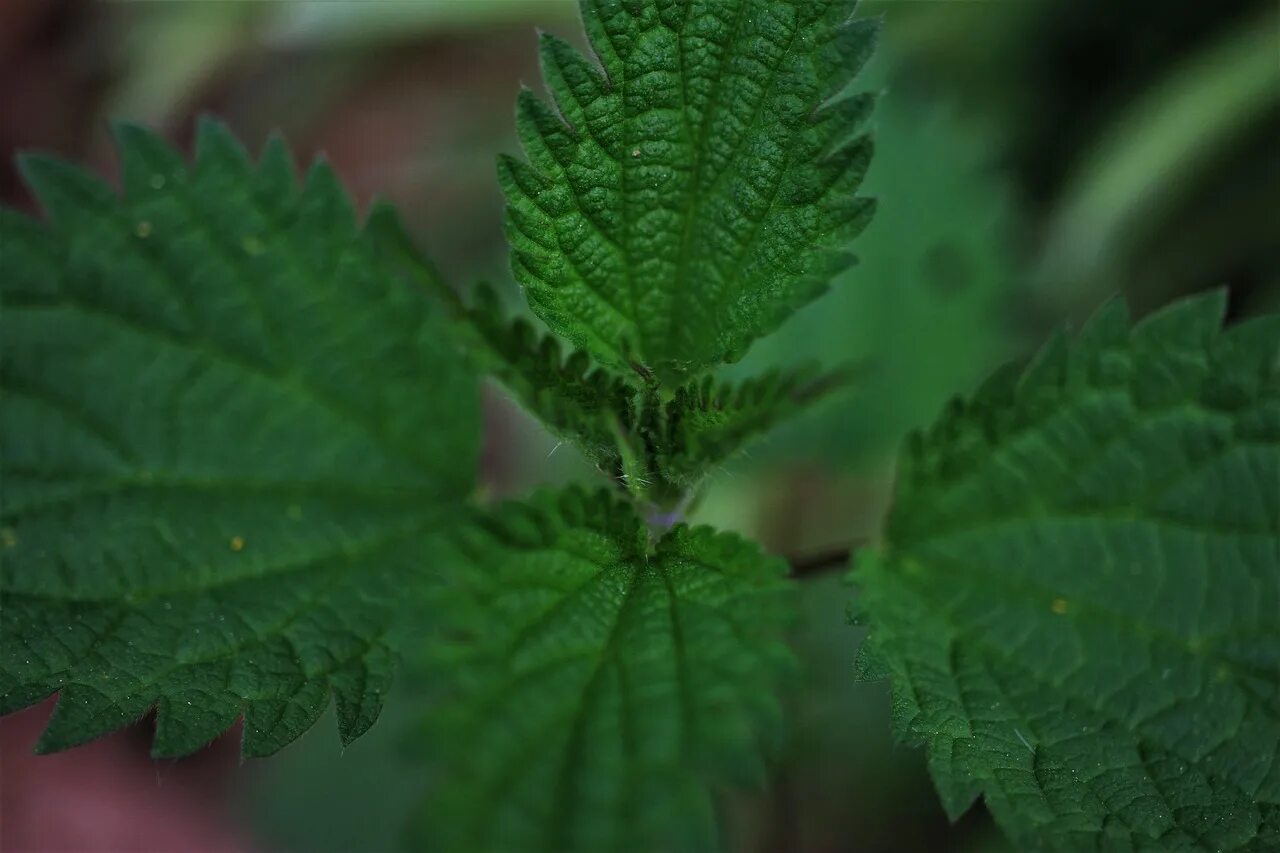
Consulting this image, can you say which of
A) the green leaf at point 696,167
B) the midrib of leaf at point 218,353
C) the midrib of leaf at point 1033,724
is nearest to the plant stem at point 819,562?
the midrib of leaf at point 1033,724

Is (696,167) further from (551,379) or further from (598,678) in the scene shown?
(598,678)

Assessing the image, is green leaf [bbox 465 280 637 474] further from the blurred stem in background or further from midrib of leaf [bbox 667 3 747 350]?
the blurred stem in background

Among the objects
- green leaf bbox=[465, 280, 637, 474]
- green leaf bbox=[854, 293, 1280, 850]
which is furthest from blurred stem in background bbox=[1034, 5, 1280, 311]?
green leaf bbox=[465, 280, 637, 474]

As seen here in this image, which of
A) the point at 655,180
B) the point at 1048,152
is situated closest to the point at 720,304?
the point at 655,180

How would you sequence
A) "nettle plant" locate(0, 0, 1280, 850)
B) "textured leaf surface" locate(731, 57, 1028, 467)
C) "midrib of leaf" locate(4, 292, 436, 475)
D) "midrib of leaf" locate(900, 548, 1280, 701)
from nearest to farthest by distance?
"nettle plant" locate(0, 0, 1280, 850)
"midrib of leaf" locate(900, 548, 1280, 701)
"midrib of leaf" locate(4, 292, 436, 475)
"textured leaf surface" locate(731, 57, 1028, 467)

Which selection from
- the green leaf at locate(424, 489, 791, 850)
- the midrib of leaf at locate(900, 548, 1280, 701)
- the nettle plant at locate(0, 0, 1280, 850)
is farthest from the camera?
the midrib of leaf at locate(900, 548, 1280, 701)

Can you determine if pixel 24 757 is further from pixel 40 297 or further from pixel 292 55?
pixel 292 55

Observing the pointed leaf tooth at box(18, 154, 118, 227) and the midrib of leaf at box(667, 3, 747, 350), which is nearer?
the midrib of leaf at box(667, 3, 747, 350)

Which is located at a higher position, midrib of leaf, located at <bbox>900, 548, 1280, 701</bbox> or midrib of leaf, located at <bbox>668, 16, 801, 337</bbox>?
midrib of leaf, located at <bbox>668, 16, 801, 337</bbox>
